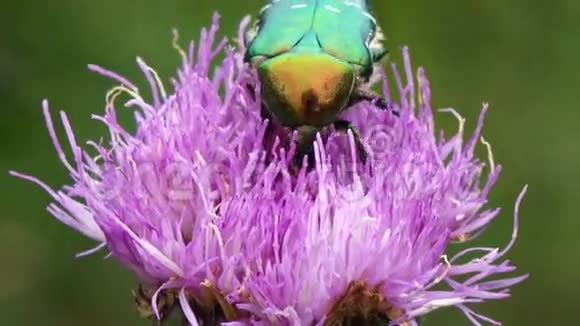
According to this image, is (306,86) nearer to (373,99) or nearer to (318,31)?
(318,31)

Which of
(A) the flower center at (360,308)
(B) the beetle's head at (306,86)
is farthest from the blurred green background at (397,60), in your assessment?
(B) the beetle's head at (306,86)

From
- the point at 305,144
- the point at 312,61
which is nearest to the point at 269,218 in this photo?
the point at 305,144

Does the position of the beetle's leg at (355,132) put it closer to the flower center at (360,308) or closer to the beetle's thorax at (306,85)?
the beetle's thorax at (306,85)

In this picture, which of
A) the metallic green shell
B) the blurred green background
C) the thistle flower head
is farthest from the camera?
the blurred green background

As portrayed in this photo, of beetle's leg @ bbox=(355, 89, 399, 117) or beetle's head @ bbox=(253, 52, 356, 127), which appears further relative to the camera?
beetle's leg @ bbox=(355, 89, 399, 117)

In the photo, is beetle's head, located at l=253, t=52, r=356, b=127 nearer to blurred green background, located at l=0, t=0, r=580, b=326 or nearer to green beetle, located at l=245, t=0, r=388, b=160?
green beetle, located at l=245, t=0, r=388, b=160

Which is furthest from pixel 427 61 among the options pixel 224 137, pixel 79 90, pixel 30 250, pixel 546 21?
pixel 224 137

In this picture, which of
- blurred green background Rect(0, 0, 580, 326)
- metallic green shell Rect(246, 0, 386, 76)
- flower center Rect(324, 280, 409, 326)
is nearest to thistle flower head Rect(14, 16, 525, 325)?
flower center Rect(324, 280, 409, 326)
